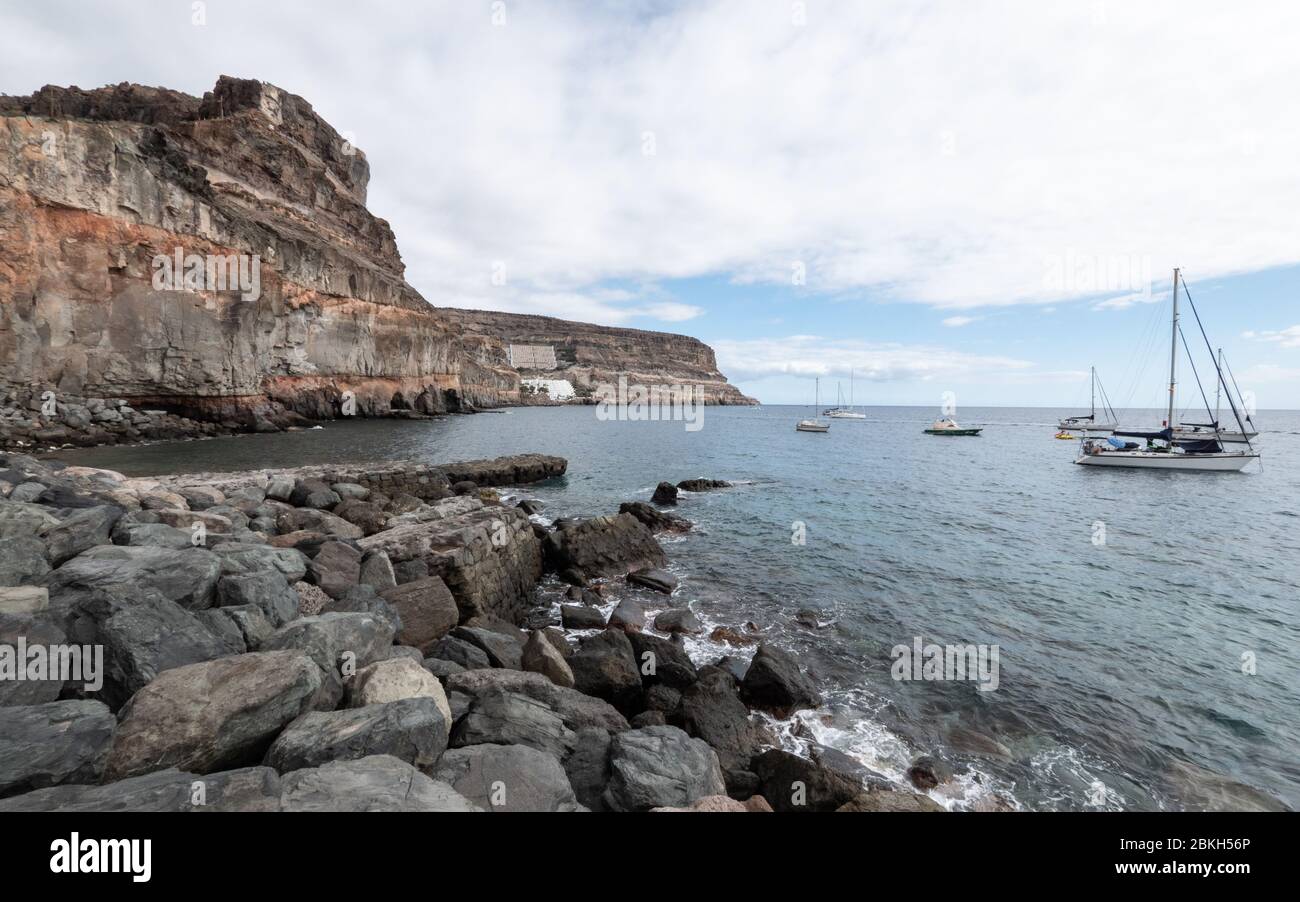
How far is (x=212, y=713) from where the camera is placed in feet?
12.7

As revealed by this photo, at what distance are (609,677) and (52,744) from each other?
5.81 metres

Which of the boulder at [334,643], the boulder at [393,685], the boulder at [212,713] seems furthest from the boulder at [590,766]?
Answer: the boulder at [212,713]

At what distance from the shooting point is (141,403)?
31594 mm

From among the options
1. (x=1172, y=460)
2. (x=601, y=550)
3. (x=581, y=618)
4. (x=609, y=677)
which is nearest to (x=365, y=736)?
(x=609, y=677)

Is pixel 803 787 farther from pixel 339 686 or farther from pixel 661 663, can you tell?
pixel 339 686

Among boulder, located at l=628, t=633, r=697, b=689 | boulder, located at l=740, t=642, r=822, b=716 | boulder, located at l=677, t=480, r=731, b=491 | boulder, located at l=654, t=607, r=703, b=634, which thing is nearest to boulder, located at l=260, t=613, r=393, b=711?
boulder, located at l=628, t=633, r=697, b=689

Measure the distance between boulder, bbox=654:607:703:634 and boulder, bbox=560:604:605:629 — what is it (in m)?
1.26

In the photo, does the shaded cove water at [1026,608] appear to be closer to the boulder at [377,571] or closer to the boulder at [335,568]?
the boulder at [377,571]

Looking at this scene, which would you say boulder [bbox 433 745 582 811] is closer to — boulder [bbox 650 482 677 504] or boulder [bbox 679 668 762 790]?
boulder [bbox 679 668 762 790]

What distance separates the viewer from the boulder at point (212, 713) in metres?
3.61

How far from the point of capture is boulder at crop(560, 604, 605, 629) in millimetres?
A: 11094

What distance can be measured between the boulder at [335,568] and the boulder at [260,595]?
1.31 meters
